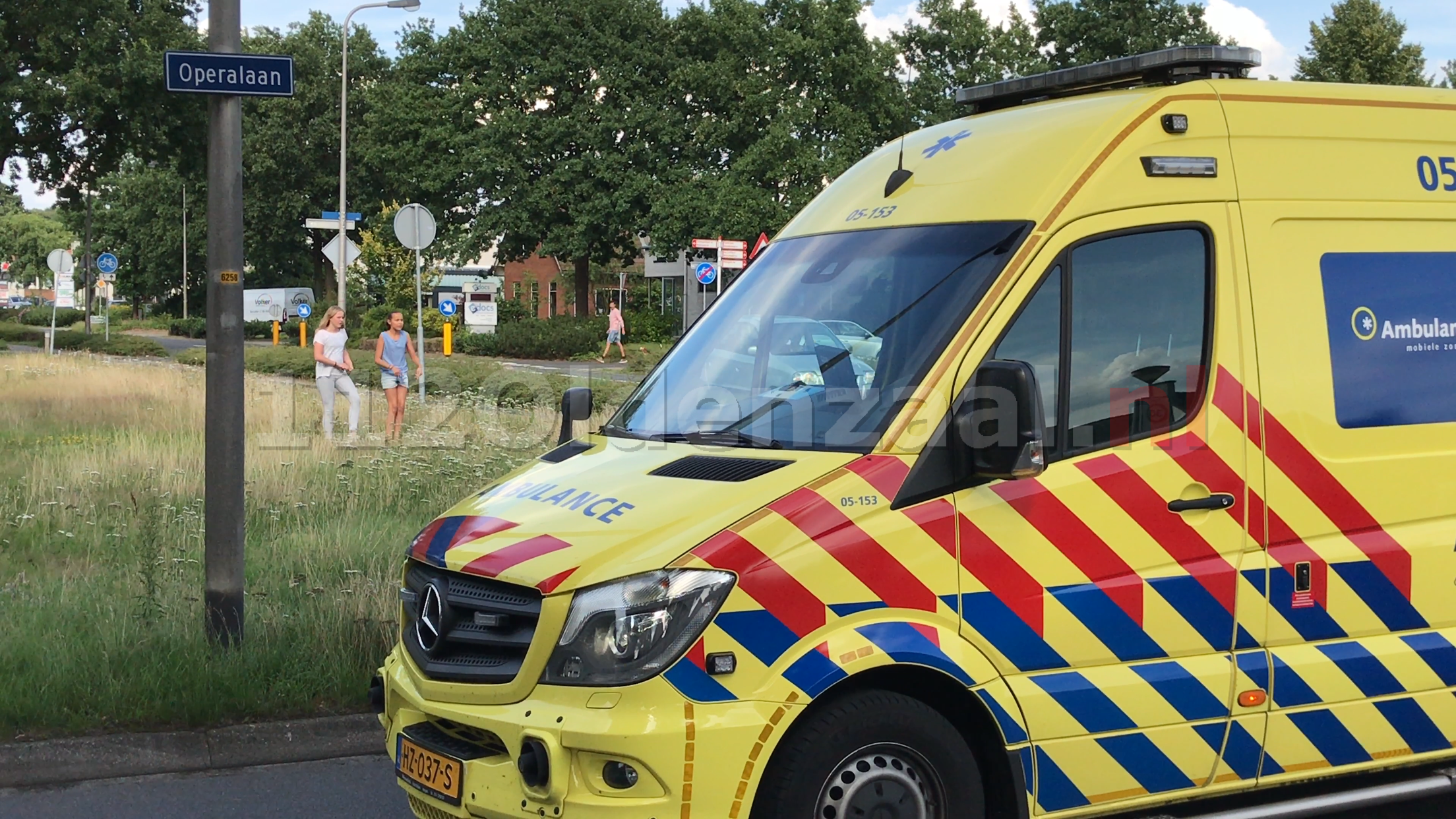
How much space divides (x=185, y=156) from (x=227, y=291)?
27538mm

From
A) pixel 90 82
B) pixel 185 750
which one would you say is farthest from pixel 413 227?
pixel 185 750

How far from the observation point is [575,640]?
11.9 ft

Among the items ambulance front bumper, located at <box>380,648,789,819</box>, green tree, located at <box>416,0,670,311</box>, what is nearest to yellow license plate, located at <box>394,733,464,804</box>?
ambulance front bumper, located at <box>380,648,789,819</box>

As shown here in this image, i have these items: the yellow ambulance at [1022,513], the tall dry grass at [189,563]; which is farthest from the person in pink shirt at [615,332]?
the yellow ambulance at [1022,513]

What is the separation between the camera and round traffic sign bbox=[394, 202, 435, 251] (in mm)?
19031

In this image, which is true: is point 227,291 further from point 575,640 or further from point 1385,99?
point 1385,99

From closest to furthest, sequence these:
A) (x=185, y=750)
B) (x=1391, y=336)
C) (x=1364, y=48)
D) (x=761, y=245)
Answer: (x=1391, y=336), (x=185, y=750), (x=761, y=245), (x=1364, y=48)

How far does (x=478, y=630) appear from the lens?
153 inches

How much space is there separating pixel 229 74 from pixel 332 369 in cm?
1104

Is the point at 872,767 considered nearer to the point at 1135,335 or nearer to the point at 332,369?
the point at 1135,335

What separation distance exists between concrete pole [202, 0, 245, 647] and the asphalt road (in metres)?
1.06

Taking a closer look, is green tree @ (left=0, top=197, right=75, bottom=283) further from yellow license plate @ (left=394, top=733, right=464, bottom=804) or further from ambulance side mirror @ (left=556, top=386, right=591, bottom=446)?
yellow license plate @ (left=394, top=733, right=464, bottom=804)

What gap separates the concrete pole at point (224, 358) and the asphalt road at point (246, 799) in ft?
3.46

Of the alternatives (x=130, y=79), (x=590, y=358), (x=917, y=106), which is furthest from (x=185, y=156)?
(x=917, y=106)
